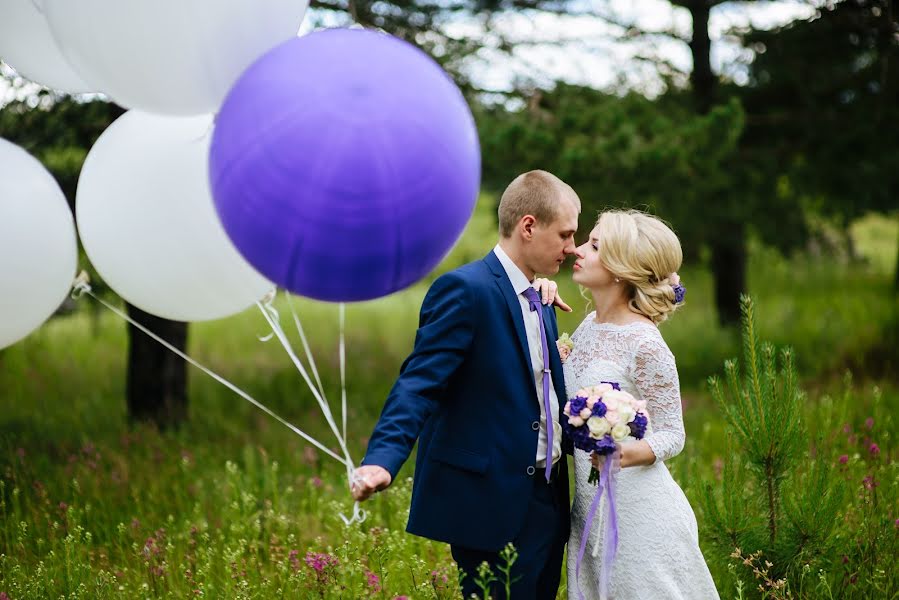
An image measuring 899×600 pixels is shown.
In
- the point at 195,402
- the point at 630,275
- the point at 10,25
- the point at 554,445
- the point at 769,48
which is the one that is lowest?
the point at 195,402

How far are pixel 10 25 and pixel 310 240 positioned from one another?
1.70 m

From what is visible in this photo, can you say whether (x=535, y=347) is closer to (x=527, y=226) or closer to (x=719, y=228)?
(x=527, y=226)

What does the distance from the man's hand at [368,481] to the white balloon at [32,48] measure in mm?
1745

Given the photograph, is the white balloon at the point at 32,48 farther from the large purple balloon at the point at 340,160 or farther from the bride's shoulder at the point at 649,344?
the bride's shoulder at the point at 649,344

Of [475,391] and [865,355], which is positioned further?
[865,355]

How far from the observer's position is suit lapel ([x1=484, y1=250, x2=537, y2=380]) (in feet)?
8.98

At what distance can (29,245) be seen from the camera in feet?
9.55

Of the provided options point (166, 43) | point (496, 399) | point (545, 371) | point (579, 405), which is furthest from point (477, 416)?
point (166, 43)

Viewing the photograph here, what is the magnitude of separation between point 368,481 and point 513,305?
0.79m

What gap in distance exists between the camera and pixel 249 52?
8.07 feet

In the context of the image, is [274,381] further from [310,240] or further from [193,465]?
[310,240]

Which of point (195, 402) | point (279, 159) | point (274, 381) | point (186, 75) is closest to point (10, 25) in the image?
point (186, 75)

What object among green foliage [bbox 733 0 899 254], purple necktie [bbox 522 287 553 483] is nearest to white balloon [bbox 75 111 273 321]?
purple necktie [bbox 522 287 553 483]

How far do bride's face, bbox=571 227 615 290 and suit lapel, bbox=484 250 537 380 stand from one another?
0.22m
